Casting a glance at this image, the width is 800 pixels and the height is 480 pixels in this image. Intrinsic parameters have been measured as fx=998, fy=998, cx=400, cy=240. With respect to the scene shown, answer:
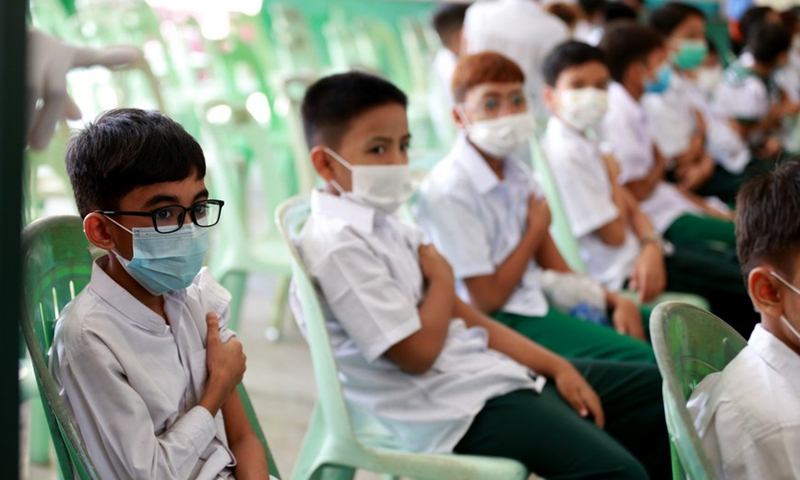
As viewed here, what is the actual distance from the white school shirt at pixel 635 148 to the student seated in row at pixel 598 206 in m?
0.38

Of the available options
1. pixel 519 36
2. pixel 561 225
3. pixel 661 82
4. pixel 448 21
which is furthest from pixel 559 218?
pixel 448 21

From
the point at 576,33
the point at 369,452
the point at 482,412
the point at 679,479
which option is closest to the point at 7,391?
the point at 679,479

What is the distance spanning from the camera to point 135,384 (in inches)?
43.4

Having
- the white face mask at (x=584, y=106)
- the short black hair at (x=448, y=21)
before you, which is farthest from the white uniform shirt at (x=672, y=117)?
the white face mask at (x=584, y=106)

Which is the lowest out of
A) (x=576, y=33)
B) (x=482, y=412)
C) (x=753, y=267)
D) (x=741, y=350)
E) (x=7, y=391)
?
(x=482, y=412)

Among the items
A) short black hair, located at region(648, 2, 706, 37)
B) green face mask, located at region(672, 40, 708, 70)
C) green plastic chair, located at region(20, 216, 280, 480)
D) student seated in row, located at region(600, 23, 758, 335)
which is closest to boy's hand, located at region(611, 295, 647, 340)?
student seated in row, located at region(600, 23, 758, 335)

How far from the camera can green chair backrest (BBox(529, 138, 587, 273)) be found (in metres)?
2.51

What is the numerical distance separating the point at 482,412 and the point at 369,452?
212mm

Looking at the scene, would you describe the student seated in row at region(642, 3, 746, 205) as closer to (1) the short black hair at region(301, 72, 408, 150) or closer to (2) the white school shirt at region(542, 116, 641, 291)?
(2) the white school shirt at region(542, 116, 641, 291)

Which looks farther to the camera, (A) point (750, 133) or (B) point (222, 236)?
(A) point (750, 133)

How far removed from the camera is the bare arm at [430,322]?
1.62 meters

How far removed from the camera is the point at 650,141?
127 inches

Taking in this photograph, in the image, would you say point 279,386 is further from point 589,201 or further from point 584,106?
point 584,106

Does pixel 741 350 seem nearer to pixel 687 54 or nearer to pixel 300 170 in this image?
pixel 300 170
